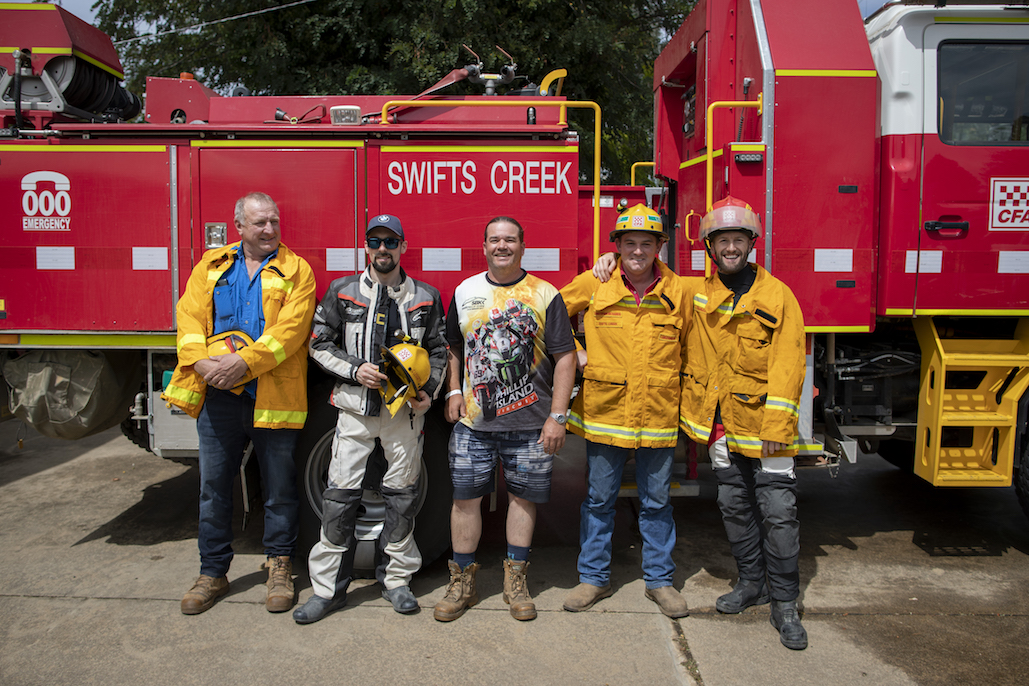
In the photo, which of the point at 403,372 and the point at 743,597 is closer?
the point at 403,372

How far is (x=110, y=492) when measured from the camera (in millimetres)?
5703

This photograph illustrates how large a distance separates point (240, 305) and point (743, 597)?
9.64ft

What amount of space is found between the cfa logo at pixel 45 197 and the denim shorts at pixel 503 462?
2.54m

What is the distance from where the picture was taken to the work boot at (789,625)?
3.42 meters

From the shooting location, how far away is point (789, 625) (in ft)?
11.4

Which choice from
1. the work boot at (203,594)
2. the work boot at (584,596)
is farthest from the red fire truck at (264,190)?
the work boot at (584,596)

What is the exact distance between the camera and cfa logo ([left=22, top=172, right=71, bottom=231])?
13.3 feet

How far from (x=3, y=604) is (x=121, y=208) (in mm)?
2145

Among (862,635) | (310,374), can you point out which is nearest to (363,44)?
(310,374)

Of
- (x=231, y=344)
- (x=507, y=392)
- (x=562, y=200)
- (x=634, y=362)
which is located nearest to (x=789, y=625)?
(x=634, y=362)

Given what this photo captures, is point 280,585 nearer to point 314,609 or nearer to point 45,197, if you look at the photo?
point 314,609

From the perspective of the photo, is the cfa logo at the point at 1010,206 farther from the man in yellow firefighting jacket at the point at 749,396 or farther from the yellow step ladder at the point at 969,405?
the man in yellow firefighting jacket at the point at 749,396

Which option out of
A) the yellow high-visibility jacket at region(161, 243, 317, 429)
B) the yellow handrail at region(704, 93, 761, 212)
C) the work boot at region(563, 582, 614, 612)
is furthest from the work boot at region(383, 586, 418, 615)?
the yellow handrail at region(704, 93, 761, 212)

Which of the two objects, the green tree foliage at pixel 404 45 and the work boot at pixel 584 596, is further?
the green tree foliage at pixel 404 45
